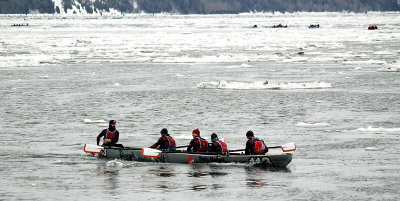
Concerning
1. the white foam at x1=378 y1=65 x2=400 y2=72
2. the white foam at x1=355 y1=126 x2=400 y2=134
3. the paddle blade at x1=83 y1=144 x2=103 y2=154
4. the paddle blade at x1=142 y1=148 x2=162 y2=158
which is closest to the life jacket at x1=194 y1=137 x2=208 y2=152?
the paddle blade at x1=142 y1=148 x2=162 y2=158

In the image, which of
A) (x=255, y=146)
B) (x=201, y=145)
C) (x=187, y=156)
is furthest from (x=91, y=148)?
(x=255, y=146)

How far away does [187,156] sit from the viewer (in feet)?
55.3

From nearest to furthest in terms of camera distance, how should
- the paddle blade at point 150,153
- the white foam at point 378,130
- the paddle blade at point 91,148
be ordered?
the paddle blade at point 150,153, the paddle blade at point 91,148, the white foam at point 378,130

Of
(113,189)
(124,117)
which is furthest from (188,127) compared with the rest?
(113,189)

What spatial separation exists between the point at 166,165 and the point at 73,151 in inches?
120

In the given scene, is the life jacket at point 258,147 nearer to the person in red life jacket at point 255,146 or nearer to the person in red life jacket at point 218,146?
the person in red life jacket at point 255,146

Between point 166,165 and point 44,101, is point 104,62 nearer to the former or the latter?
point 44,101

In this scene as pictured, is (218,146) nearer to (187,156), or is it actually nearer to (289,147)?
(187,156)

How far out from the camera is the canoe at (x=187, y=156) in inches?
646

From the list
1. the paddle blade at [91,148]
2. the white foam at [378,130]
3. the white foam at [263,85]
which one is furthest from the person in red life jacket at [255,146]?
the white foam at [263,85]

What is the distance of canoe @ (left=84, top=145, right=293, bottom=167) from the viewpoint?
53.8ft

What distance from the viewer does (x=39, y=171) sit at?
1590 cm

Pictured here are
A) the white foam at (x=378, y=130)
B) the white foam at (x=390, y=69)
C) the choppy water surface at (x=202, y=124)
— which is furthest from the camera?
the white foam at (x=390, y=69)

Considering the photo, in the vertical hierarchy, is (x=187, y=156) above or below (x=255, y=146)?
below
